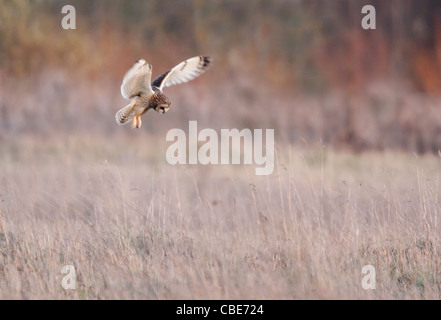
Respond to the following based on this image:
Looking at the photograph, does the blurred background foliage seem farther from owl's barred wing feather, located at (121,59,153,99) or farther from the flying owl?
owl's barred wing feather, located at (121,59,153,99)

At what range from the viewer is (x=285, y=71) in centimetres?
2248

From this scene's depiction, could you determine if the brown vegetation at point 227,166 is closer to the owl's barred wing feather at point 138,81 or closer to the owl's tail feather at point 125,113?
the owl's tail feather at point 125,113

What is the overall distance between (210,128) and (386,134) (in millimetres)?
3960

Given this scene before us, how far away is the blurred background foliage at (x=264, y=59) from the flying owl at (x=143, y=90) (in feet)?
24.7

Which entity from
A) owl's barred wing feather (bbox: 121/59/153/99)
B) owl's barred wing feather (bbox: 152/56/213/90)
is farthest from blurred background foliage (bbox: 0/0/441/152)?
owl's barred wing feather (bbox: 121/59/153/99)

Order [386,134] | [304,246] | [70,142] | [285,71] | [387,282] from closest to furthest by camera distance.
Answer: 1. [387,282]
2. [304,246]
3. [70,142]
4. [386,134]
5. [285,71]

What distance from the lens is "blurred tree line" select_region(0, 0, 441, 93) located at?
19.5 m

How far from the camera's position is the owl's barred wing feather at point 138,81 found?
20.7 feet

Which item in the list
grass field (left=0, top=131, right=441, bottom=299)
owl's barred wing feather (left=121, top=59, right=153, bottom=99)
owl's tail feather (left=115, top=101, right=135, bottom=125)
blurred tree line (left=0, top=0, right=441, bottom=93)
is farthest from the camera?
blurred tree line (left=0, top=0, right=441, bottom=93)

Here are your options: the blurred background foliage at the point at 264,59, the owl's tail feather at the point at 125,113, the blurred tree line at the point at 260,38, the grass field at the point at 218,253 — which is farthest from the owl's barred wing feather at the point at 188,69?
the blurred tree line at the point at 260,38

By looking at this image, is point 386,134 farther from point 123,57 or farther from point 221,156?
point 123,57
